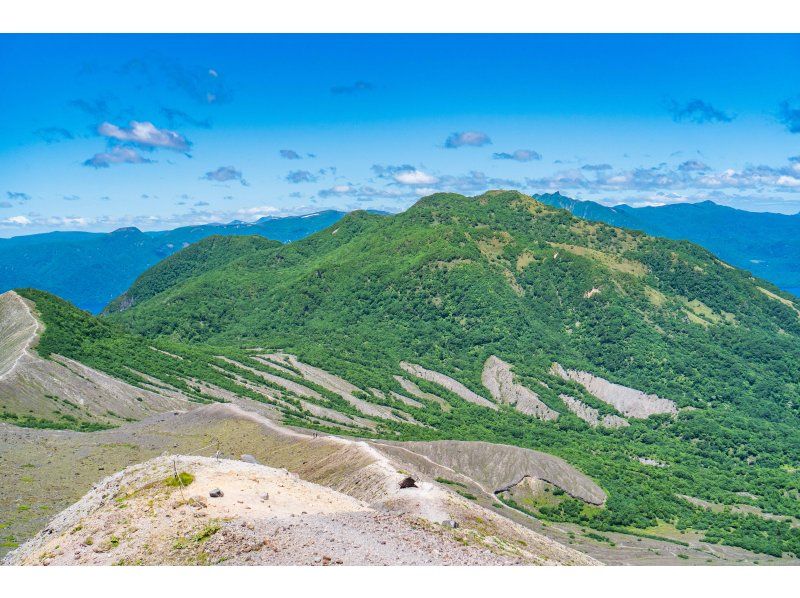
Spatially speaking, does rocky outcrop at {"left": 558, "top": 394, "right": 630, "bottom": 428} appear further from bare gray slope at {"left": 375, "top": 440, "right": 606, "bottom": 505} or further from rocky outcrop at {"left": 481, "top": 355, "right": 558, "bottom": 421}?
bare gray slope at {"left": 375, "top": 440, "right": 606, "bottom": 505}

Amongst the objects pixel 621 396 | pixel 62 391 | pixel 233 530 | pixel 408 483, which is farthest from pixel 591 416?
pixel 233 530

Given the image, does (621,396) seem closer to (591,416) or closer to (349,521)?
(591,416)

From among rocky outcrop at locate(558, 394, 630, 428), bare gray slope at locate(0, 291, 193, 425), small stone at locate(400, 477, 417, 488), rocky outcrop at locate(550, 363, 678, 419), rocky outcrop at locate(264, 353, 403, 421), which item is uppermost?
rocky outcrop at locate(550, 363, 678, 419)

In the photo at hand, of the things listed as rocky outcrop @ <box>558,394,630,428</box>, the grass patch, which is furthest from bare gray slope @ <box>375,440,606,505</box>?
rocky outcrop @ <box>558,394,630,428</box>

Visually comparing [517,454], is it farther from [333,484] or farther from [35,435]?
[35,435]

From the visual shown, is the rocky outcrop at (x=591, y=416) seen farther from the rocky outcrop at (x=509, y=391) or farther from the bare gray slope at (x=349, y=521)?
the bare gray slope at (x=349, y=521)

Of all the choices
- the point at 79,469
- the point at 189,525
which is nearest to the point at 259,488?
the point at 189,525

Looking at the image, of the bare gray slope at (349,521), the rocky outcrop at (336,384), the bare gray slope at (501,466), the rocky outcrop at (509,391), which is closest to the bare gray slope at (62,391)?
the bare gray slope at (501,466)

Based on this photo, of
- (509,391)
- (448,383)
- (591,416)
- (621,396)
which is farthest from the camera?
(448,383)
